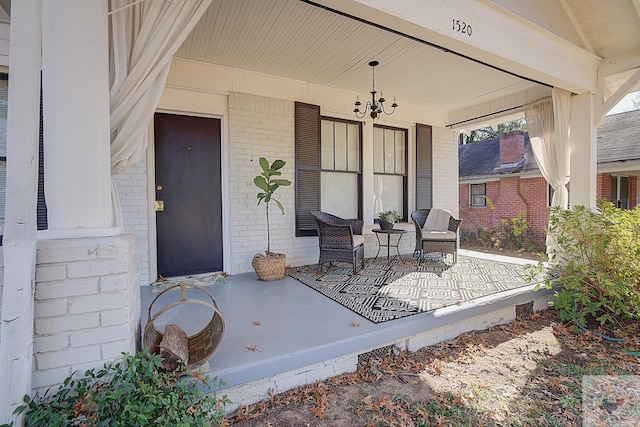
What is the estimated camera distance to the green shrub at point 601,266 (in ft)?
9.59

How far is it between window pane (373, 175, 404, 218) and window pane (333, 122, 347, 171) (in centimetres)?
75

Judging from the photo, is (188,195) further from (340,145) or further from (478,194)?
(478,194)

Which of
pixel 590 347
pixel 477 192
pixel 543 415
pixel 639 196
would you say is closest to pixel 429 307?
pixel 543 415

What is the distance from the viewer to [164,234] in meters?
3.91

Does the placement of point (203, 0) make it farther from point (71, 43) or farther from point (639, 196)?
point (639, 196)

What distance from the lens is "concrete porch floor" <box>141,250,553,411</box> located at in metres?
1.94

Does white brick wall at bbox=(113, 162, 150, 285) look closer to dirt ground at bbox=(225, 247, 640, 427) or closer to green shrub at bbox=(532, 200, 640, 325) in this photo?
dirt ground at bbox=(225, 247, 640, 427)

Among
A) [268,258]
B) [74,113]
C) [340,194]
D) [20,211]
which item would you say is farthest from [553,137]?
[20,211]

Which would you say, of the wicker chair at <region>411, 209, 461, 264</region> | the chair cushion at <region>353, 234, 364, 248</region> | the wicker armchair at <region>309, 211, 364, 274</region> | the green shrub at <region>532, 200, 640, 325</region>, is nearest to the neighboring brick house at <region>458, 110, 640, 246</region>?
the wicker chair at <region>411, 209, 461, 264</region>

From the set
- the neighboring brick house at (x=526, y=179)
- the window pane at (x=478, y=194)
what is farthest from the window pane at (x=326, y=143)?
the window pane at (x=478, y=194)

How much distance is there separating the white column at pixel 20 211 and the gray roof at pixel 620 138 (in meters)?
10.0

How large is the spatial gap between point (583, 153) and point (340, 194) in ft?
11.3

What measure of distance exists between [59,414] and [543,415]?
253 cm

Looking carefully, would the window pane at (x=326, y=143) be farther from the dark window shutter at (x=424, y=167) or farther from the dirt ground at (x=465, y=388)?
the dirt ground at (x=465, y=388)
